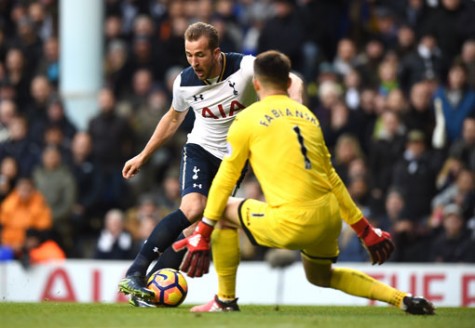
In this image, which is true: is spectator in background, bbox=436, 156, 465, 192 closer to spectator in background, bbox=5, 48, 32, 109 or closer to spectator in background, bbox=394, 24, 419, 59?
spectator in background, bbox=394, 24, 419, 59

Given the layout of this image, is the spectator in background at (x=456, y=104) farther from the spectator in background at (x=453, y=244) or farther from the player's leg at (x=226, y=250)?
the player's leg at (x=226, y=250)

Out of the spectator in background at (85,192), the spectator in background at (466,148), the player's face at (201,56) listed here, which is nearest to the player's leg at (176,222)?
the player's face at (201,56)

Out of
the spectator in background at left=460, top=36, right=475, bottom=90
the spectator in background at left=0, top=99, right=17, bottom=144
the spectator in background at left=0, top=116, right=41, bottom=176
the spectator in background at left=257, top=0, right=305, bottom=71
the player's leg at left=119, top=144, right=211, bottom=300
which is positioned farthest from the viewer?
the spectator in background at left=0, top=99, right=17, bottom=144

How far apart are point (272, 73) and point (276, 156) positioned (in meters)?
0.58

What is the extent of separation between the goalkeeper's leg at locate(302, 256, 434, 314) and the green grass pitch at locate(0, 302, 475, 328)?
10cm

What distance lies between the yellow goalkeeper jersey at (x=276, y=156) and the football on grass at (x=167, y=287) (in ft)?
4.69

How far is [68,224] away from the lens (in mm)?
16391

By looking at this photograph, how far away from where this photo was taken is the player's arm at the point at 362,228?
28.5 ft

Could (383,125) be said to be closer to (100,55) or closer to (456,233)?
(456,233)

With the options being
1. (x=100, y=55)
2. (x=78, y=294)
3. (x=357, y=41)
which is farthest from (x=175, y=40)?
(x=78, y=294)

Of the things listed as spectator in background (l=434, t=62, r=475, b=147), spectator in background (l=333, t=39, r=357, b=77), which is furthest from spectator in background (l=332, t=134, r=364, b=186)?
spectator in background (l=333, t=39, r=357, b=77)

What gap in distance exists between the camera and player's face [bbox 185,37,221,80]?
9.62 metres

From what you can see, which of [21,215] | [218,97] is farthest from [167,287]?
[21,215]

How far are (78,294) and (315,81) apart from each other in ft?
16.0
